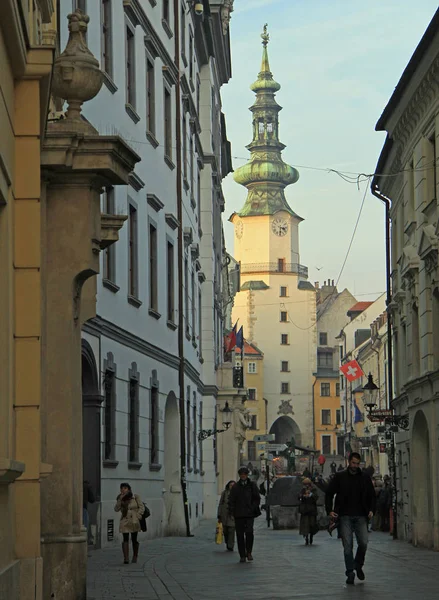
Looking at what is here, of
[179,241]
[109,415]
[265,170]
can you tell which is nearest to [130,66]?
[109,415]

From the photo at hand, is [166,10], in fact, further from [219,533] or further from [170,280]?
[219,533]

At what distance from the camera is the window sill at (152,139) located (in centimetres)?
3109

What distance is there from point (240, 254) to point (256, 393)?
15648 millimetres

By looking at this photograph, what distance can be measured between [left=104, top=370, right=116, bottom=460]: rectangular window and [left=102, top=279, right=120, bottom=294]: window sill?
158 centimetres

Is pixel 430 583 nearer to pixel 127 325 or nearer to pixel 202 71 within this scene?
pixel 127 325

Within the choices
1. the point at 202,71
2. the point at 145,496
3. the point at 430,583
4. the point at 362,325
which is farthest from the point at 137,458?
the point at 362,325

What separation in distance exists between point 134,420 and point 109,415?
297 centimetres

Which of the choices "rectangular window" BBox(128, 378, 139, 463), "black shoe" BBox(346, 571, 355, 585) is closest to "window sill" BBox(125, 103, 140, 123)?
"rectangular window" BBox(128, 378, 139, 463)

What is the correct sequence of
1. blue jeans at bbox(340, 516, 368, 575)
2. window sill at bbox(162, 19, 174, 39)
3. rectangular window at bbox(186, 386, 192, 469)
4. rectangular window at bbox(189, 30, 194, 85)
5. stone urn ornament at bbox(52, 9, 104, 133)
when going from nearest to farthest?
stone urn ornament at bbox(52, 9, 104, 133) < blue jeans at bbox(340, 516, 368, 575) < window sill at bbox(162, 19, 174, 39) < rectangular window at bbox(186, 386, 192, 469) < rectangular window at bbox(189, 30, 194, 85)

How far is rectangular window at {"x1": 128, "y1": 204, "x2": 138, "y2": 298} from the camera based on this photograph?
95.2ft

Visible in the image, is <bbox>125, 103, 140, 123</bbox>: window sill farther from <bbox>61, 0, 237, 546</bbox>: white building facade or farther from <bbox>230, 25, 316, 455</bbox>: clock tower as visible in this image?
<bbox>230, 25, 316, 455</bbox>: clock tower

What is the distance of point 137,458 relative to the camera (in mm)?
29406

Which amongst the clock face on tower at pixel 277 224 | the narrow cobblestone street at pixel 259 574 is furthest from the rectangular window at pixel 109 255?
the clock face on tower at pixel 277 224

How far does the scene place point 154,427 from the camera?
105ft
